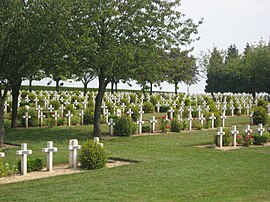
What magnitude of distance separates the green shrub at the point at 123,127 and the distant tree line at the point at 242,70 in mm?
23861

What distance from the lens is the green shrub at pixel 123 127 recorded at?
19.8m

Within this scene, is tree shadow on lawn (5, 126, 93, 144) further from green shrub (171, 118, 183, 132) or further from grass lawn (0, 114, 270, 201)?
green shrub (171, 118, 183, 132)

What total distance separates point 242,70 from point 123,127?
28.0 meters

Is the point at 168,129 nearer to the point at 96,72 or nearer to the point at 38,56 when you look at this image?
the point at 96,72

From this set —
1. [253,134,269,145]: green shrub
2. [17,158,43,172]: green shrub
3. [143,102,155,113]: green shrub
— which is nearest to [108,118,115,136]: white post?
[253,134,269,145]: green shrub

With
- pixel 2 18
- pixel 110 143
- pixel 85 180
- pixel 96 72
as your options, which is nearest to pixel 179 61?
pixel 96 72

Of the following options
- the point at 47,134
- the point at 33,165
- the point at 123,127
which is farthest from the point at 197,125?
the point at 33,165

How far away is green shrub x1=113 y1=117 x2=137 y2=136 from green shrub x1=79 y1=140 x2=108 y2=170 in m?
8.00

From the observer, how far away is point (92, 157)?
1155cm

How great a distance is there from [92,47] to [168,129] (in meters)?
6.03

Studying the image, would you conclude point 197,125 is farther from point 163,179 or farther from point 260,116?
point 163,179

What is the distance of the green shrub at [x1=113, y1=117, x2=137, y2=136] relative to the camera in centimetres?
1977

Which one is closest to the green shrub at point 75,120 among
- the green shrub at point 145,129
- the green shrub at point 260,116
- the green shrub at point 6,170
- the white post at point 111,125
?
the white post at point 111,125

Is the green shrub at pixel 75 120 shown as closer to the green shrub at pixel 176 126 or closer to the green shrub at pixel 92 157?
the green shrub at pixel 176 126
